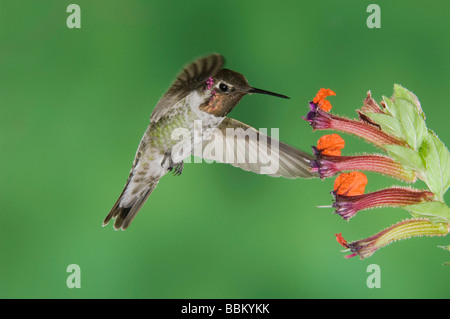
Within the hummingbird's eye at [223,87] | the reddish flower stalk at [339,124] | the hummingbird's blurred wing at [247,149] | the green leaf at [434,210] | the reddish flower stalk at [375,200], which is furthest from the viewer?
the hummingbird's blurred wing at [247,149]

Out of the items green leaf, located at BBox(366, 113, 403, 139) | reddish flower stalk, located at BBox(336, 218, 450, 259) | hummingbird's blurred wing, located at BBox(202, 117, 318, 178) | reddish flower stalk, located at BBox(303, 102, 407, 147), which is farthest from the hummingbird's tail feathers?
green leaf, located at BBox(366, 113, 403, 139)

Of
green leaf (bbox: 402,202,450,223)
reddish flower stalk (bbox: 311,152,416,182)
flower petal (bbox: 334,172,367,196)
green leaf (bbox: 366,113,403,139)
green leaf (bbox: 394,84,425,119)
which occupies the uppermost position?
green leaf (bbox: 394,84,425,119)

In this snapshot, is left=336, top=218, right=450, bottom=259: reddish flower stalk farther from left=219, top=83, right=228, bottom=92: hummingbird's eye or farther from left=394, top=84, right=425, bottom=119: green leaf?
left=219, top=83, right=228, bottom=92: hummingbird's eye

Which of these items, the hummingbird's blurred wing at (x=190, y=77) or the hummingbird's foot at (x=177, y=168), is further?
the hummingbird's foot at (x=177, y=168)

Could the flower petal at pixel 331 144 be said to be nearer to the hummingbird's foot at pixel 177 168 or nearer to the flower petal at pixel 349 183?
the flower petal at pixel 349 183

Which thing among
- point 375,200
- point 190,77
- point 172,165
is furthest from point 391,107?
point 172,165

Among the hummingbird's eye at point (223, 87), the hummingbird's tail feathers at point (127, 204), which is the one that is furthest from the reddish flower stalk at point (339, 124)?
the hummingbird's tail feathers at point (127, 204)

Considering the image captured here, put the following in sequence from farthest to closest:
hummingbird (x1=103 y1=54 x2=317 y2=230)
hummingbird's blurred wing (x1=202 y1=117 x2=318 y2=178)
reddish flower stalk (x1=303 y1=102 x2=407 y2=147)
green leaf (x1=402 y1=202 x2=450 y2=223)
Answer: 1. hummingbird's blurred wing (x1=202 y1=117 x2=318 y2=178)
2. hummingbird (x1=103 y1=54 x2=317 y2=230)
3. reddish flower stalk (x1=303 y1=102 x2=407 y2=147)
4. green leaf (x1=402 y1=202 x2=450 y2=223)
